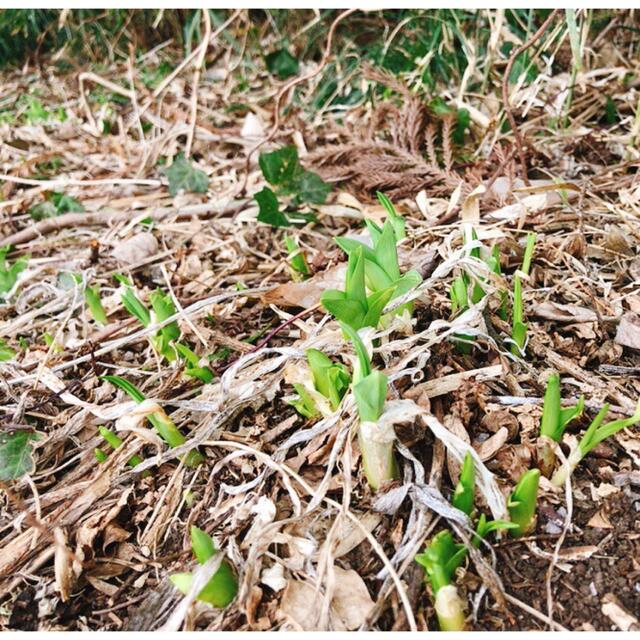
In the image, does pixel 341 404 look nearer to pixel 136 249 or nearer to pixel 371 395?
pixel 371 395

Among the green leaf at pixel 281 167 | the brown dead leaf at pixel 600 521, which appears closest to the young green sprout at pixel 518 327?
the brown dead leaf at pixel 600 521

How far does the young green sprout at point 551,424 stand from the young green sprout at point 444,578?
0.72 ft

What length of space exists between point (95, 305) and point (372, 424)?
895 millimetres

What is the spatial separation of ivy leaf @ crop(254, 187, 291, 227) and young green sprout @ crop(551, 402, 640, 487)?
40.4 inches

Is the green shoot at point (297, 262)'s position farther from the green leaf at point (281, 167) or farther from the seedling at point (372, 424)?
the seedling at point (372, 424)

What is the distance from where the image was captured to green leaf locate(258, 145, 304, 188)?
6.02 feet

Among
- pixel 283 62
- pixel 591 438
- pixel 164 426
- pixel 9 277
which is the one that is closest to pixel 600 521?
pixel 591 438

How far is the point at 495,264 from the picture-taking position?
1.23m

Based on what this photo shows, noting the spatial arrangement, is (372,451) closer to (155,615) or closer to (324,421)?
(324,421)

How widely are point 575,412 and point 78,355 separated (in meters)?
1.05

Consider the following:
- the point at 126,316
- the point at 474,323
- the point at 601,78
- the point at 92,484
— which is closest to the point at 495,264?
the point at 474,323

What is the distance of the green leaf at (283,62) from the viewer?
310cm

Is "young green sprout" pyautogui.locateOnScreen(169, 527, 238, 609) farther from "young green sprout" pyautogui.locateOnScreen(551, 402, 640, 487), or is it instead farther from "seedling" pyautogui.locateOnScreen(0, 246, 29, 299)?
"seedling" pyautogui.locateOnScreen(0, 246, 29, 299)

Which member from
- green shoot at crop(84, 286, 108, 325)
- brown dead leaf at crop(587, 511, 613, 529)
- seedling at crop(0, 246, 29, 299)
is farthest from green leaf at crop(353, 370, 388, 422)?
seedling at crop(0, 246, 29, 299)
